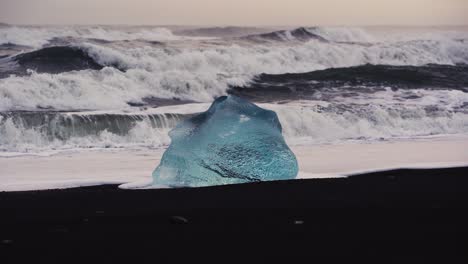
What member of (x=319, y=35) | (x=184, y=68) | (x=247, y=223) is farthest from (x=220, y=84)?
(x=247, y=223)

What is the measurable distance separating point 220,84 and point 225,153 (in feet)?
23.8

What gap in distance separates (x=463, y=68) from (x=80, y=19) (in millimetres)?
7348

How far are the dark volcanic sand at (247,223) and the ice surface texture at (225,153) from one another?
0.64 feet

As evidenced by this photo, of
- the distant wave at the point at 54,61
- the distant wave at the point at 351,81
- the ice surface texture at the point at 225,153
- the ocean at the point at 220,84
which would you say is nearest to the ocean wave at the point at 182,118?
the ocean at the point at 220,84

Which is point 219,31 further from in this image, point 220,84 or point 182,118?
point 182,118

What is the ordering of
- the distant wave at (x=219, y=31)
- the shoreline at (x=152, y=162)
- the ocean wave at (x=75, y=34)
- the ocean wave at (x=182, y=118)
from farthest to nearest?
the distant wave at (x=219, y=31)
the ocean wave at (x=75, y=34)
the ocean wave at (x=182, y=118)
the shoreline at (x=152, y=162)

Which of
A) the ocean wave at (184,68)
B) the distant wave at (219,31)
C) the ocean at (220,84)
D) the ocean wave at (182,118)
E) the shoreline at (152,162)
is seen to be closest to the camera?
the shoreline at (152,162)

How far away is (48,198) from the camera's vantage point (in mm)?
4445

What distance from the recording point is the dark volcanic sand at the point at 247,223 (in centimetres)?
297

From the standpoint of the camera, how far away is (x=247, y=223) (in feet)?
11.8

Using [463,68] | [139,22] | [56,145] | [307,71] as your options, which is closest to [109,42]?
[139,22]

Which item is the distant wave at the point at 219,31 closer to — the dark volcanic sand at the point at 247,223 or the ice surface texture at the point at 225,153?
the ice surface texture at the point at 225,153

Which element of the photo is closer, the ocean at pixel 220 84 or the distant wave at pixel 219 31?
the ocean at pixel 220 84

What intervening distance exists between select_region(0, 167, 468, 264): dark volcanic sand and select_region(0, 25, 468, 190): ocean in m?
1.29
